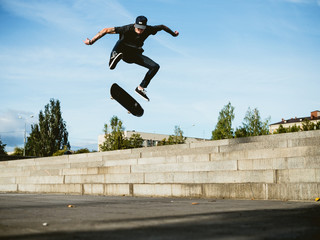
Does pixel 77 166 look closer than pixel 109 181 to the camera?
No

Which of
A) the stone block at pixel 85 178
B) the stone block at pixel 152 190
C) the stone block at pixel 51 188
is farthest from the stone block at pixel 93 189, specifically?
the stone block at pixel 152 190

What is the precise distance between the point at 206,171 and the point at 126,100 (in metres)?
4.17

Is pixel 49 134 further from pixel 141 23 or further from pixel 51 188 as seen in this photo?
pixel 141 23

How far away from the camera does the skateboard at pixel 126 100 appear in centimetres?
995

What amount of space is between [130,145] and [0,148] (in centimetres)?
3023

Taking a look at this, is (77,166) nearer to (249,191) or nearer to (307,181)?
(249,191)

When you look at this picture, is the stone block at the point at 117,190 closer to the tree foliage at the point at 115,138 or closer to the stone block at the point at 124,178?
the stone block at the point at 124,178

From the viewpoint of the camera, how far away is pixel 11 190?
22.0m

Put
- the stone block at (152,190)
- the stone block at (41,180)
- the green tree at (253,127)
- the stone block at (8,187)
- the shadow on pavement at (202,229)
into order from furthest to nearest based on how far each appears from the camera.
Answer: the green tree at (253,127) → the stone block at (8,187) → the stone block at (41,180) → the stone block at (152,190) → the shadow on pavement at (202,229)

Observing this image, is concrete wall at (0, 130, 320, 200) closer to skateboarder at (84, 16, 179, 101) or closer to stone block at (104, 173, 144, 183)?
stone block at (104, 173, 144, 183)

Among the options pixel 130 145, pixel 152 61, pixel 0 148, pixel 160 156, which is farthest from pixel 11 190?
pixel 0 148

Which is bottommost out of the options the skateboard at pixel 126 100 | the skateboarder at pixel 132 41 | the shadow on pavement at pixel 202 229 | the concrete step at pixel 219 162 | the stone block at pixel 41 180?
the stone block at pixel 41 180

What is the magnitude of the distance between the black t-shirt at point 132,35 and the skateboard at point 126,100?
1704 mm

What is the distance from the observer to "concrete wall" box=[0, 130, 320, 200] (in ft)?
32.1
